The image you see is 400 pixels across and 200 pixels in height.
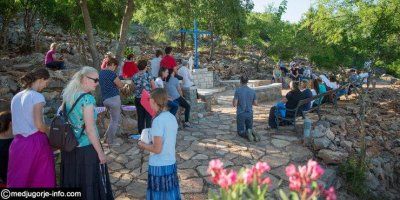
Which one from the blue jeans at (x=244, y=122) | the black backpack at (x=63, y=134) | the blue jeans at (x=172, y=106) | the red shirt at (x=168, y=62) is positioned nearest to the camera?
the black backpack at (x=63, y=134)

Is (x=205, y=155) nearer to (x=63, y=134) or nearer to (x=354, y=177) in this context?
(x=354, y=177)

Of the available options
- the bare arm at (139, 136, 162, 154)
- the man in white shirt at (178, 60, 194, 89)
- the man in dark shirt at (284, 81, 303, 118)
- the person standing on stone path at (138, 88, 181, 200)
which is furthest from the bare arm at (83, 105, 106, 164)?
the man in white shirt at (178, 60, 194, 89)

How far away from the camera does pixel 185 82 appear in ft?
33.8

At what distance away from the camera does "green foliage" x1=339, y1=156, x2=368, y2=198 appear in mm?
7037

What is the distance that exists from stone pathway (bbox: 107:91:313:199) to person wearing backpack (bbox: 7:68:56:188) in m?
1.58

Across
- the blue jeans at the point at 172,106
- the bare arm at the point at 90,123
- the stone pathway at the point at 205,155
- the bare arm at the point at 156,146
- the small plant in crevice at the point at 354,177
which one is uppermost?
the bare arm at the point at 90,123

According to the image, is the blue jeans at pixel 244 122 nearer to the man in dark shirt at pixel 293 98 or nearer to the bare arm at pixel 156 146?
the man in dark shirt at pixel 293 98

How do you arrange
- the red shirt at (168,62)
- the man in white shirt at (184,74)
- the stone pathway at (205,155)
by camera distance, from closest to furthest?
1. the stone pathway at (205,155)
2. the red shirt at (168,62)
3. the man in white shirt at (184,74)

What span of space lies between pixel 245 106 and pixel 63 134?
4812 mm

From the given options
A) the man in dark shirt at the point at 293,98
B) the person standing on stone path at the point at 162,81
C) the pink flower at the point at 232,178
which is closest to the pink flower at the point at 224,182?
the pink flower at the point at 232,178

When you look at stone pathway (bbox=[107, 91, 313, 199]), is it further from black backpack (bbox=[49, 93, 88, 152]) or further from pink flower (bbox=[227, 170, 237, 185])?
pink flower (bbox=[227, 170, 237, 185])

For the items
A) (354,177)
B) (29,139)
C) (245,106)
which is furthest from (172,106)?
(29,139)

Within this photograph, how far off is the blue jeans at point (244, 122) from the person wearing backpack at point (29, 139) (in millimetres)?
4777

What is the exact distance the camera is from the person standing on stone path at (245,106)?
7941 mm
